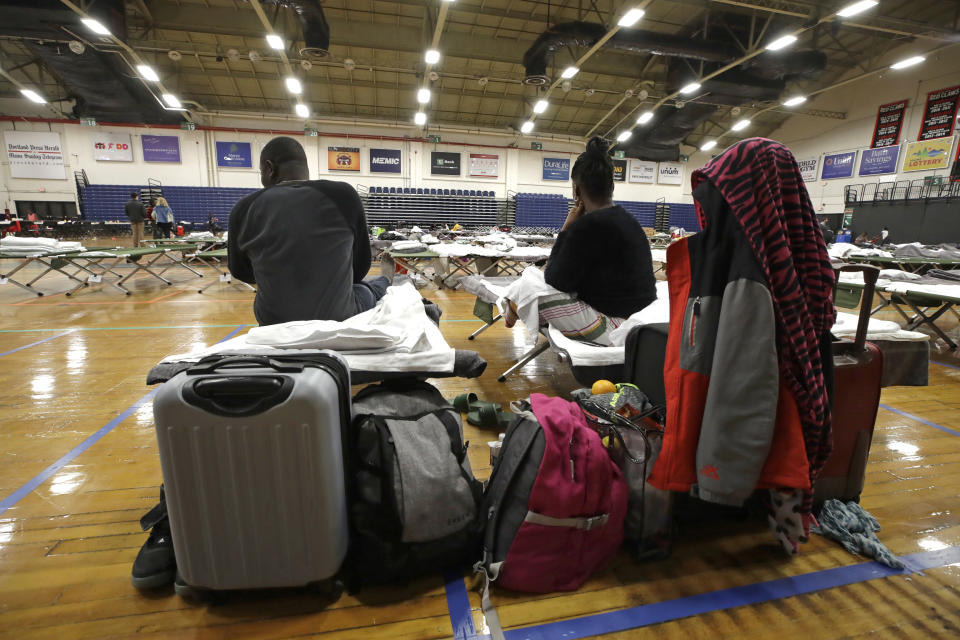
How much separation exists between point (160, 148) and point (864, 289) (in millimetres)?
17666

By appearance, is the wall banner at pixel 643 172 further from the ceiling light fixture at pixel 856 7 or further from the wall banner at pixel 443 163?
the ceiling light fixture at pixel 856 7

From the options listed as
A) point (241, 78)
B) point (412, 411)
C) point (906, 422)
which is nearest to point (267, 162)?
point (412, 411)

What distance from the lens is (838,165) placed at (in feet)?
44.7

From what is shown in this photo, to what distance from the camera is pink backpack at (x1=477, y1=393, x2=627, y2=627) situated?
1.17 meters

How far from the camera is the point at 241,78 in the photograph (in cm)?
1238

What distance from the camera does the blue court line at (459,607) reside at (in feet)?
3.53

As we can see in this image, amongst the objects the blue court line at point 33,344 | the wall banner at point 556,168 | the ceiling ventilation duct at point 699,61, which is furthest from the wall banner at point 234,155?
the blue court line at point 33,344

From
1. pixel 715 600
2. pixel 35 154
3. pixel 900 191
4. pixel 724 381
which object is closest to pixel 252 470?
pixel 724 381

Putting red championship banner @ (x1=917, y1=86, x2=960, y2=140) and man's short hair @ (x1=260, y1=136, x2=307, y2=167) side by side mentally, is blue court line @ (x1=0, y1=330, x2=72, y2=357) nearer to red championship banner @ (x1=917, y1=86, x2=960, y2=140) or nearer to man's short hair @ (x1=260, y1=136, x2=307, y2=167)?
man's short hair @ (x1=260, y1=136, x2=307, y2=167)

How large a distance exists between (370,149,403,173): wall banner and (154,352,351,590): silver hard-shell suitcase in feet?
50.3

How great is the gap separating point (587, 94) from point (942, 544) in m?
14.5

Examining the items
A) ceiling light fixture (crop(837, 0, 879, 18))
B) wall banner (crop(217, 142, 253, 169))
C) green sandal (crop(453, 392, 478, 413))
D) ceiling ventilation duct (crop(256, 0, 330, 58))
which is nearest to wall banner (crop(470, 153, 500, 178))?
ceiling ventilation duct (crop(256, 0, 330, 58))

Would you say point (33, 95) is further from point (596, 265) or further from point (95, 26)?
point (596, 265)

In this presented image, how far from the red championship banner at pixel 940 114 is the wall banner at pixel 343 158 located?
1637cm
